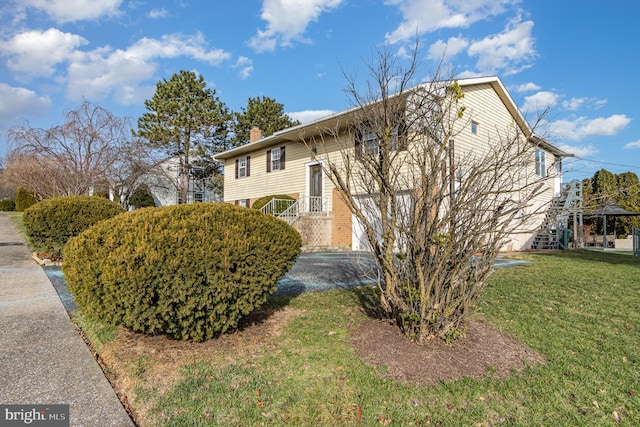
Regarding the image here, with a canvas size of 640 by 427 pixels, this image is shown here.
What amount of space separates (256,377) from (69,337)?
2296mm

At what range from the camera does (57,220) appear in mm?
7879

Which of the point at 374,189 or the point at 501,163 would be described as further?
the point at 374,189

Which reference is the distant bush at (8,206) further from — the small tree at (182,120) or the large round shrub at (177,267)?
the large round shrub at (177,267)

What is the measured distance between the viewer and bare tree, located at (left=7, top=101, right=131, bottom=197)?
42.8 ft

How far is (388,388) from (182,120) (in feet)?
84.2

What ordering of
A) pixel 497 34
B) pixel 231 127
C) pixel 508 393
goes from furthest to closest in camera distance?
pixel 231 127 → pixel 497 34 → pixel 508 393

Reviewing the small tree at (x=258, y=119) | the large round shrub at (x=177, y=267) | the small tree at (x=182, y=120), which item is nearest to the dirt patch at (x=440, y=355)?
the large round shrub at (x=177, y=267)

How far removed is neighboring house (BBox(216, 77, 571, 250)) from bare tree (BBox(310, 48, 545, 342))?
670cm

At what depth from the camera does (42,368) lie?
3.06 m

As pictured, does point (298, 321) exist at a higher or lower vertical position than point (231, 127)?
lower

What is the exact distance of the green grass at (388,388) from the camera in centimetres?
246

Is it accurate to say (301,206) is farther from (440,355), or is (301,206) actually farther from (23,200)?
(23,200)

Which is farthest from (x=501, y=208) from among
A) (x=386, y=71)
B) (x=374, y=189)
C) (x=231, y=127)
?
(x=231, y=127)

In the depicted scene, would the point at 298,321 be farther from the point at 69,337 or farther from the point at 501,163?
the point at 501,163
